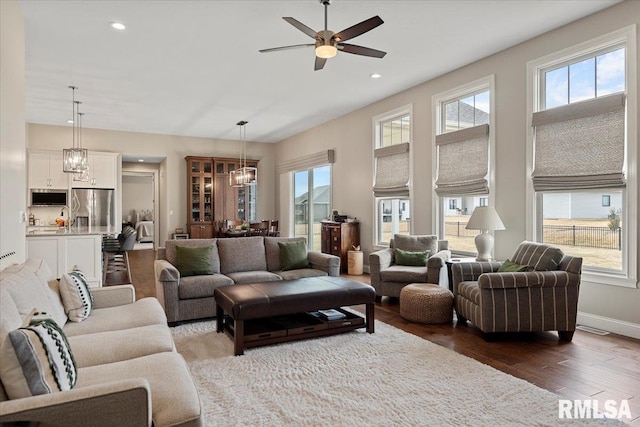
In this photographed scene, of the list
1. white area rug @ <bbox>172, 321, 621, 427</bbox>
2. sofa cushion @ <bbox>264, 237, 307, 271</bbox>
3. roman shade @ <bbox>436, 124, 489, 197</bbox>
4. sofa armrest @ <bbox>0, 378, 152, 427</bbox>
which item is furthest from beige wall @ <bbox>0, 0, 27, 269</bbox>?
roman shade @ <bbox>436, 124, 489, 197</bbox>

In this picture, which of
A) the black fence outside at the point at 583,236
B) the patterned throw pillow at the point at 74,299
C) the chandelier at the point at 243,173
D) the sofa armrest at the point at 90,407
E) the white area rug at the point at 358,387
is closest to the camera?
the sofa armrest at the point at 90,407

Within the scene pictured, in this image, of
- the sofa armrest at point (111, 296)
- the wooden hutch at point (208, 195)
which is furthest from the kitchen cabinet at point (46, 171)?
the sofa armrest at point (111, 296)

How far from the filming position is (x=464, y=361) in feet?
9.97

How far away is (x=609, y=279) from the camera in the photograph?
12.5 ft

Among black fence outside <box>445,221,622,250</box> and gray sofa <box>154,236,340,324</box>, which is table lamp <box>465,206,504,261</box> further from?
gray sofa <box>154,236,340,324</box>

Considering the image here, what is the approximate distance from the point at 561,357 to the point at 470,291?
897 mm

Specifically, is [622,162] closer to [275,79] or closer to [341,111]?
[275,79]

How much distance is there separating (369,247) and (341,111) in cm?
267

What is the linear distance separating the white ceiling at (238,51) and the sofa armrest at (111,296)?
2.54 metres

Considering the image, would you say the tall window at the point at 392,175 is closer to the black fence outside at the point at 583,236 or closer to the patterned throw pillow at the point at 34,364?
the black fence outside at the point at 583,236

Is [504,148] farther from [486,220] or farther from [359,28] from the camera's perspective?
[359,28]

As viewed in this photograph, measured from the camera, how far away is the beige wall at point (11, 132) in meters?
3.00

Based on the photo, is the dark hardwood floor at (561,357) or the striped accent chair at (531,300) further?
the striped accent chair at (531,300)

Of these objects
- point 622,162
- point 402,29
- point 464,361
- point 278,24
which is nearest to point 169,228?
point 278,24
